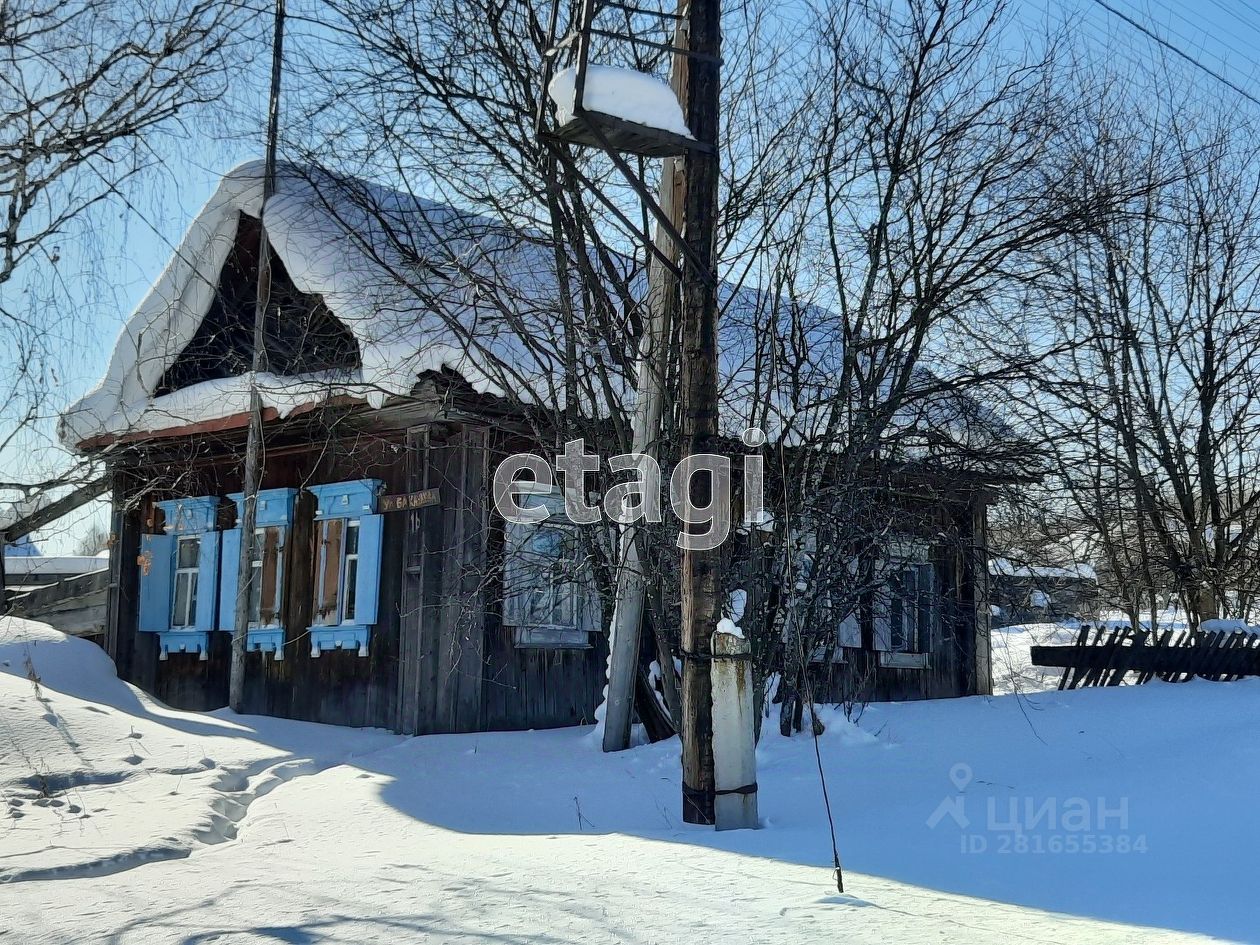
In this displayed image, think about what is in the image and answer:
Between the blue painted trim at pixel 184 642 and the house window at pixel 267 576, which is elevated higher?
the house window at pixel 267 576

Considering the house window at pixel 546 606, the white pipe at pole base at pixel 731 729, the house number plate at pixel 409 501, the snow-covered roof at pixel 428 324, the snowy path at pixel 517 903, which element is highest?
the snow-covered roof at pixel 428 324

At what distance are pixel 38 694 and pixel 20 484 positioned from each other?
151 cm

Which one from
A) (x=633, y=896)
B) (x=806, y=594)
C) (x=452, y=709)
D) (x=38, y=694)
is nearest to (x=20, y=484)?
(x=38, y=694)

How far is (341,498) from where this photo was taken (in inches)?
425

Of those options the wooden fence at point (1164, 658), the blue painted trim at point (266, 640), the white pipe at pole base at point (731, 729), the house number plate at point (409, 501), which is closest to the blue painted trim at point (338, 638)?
the blue painted trim at point (266, 640)

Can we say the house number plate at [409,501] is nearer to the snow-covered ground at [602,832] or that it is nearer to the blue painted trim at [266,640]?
the blue painted trim at [266,640]

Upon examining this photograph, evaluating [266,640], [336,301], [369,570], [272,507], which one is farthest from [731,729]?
[272,507]

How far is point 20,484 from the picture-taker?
26.4 feet

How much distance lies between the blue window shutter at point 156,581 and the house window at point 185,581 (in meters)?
0.07

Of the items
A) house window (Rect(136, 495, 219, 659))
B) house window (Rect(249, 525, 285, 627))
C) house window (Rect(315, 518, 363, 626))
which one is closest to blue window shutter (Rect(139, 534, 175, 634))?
house window (Rect(136, 495, 219, 659))

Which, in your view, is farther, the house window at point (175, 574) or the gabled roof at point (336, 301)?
the house window at point (175, 574)

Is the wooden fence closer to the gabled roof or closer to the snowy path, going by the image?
the gabled roof

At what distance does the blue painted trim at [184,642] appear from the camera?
11.8m

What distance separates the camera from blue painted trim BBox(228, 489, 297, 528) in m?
11.3
